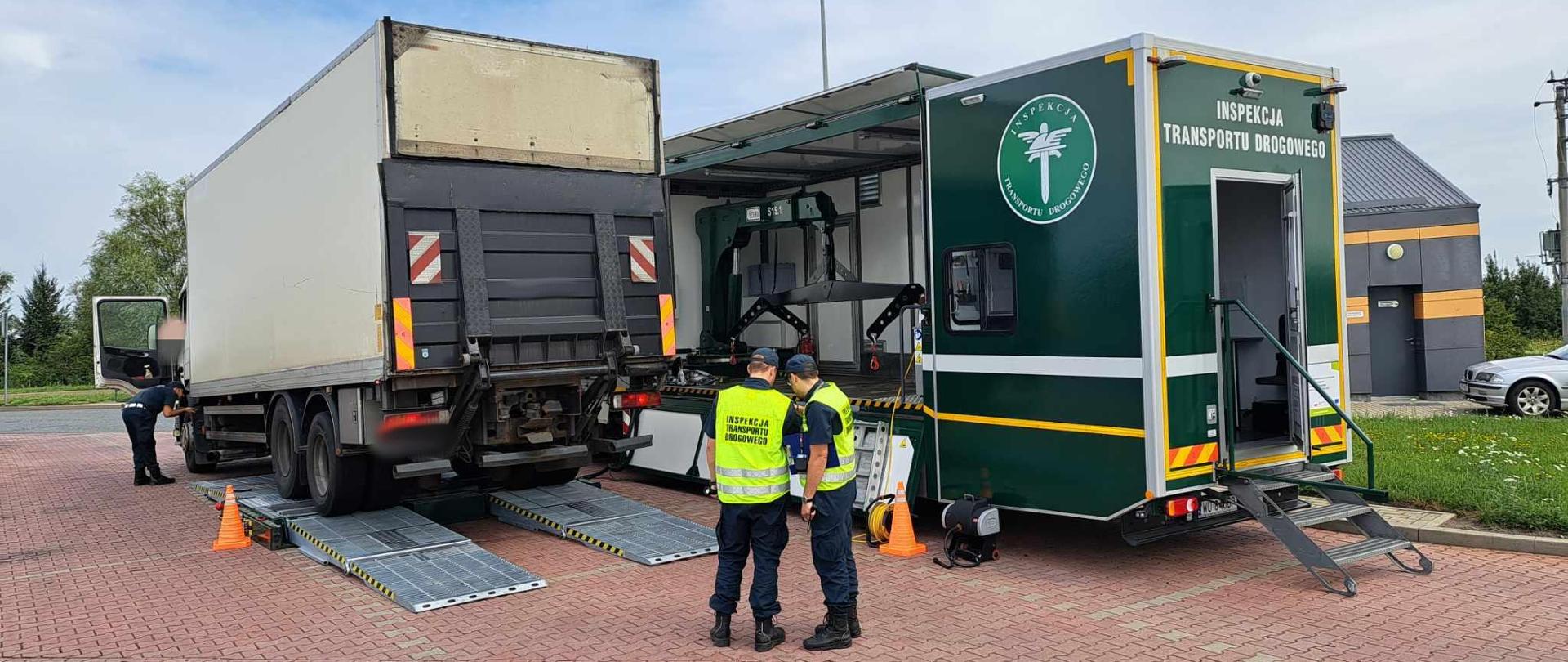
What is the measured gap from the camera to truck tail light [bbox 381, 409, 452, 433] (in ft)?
26.1

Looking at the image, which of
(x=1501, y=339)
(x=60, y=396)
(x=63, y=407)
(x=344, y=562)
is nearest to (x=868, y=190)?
(x=344, y=562)

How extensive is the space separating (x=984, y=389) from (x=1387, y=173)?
1822 centimetres

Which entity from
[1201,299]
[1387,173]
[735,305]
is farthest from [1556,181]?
[1201,299]

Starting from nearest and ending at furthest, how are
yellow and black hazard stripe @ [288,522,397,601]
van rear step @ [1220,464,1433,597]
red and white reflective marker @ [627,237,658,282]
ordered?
van rear step @ [1220,464,1433,597] → yellow and black hazard stripe @ [288,522,397,601] → red and white reflective marker @ [627,237,658,282]

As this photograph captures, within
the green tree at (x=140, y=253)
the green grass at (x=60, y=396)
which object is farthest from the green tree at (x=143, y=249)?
the green grass at (x=60, y=396)

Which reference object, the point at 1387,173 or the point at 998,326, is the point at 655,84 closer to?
the point at 998,326

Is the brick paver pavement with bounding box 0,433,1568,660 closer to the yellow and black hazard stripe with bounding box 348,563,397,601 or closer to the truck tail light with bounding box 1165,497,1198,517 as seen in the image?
the yellow and black hazard stripe with bounding box 348,563,397,601

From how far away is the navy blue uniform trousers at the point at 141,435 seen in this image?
1285 cm

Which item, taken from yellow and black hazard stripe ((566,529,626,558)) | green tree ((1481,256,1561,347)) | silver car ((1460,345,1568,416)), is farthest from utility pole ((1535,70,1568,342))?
yellow and black hazard stripe ((566,529,626,558))

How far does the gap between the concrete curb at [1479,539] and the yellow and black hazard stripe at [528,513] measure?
5597mm

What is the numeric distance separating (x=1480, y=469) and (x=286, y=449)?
10.6m

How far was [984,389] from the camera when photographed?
25.8 feet

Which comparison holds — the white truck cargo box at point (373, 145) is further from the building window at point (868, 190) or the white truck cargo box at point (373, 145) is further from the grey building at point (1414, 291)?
the grey building at point (1414, 291)

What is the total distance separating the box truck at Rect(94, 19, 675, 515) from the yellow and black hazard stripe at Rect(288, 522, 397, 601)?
499 mm
